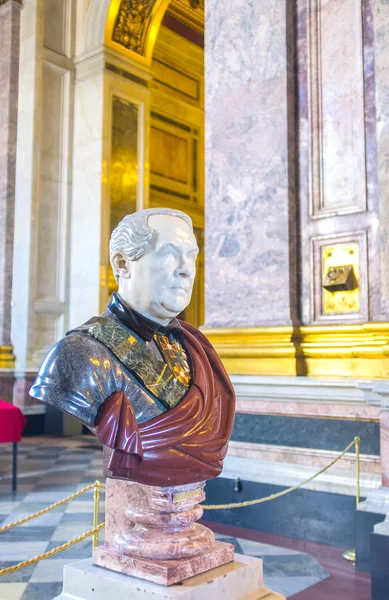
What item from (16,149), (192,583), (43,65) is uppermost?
(43,65)

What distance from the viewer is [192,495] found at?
6.74 ft

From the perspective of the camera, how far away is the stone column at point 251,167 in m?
5.05

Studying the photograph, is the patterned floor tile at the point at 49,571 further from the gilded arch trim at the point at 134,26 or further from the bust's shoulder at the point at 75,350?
the gilded arch trim at the point at 134,26

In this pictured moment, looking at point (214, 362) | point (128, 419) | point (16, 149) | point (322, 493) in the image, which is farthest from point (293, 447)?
point (16, 149)

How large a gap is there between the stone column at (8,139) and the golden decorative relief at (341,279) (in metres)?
6.65

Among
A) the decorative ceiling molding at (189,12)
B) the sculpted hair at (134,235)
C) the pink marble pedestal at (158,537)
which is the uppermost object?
the decorative ceiling molding at (189,12)

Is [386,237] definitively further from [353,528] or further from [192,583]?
[192,583]

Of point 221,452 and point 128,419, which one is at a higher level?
point 128,419

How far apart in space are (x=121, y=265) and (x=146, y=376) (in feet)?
1.30

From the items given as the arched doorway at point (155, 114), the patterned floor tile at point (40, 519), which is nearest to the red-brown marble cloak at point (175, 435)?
the patterned floor tile at point (40, 519)

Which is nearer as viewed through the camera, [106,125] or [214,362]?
[214,362]

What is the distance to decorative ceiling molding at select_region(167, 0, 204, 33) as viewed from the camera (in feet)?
42.2

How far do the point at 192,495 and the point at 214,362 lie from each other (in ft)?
1.62

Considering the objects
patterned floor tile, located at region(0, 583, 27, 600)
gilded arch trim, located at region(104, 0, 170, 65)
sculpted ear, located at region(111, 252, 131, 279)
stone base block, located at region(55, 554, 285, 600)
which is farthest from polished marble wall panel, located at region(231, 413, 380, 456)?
gilded arch trim, located at region(104, 0, 170, 65)
